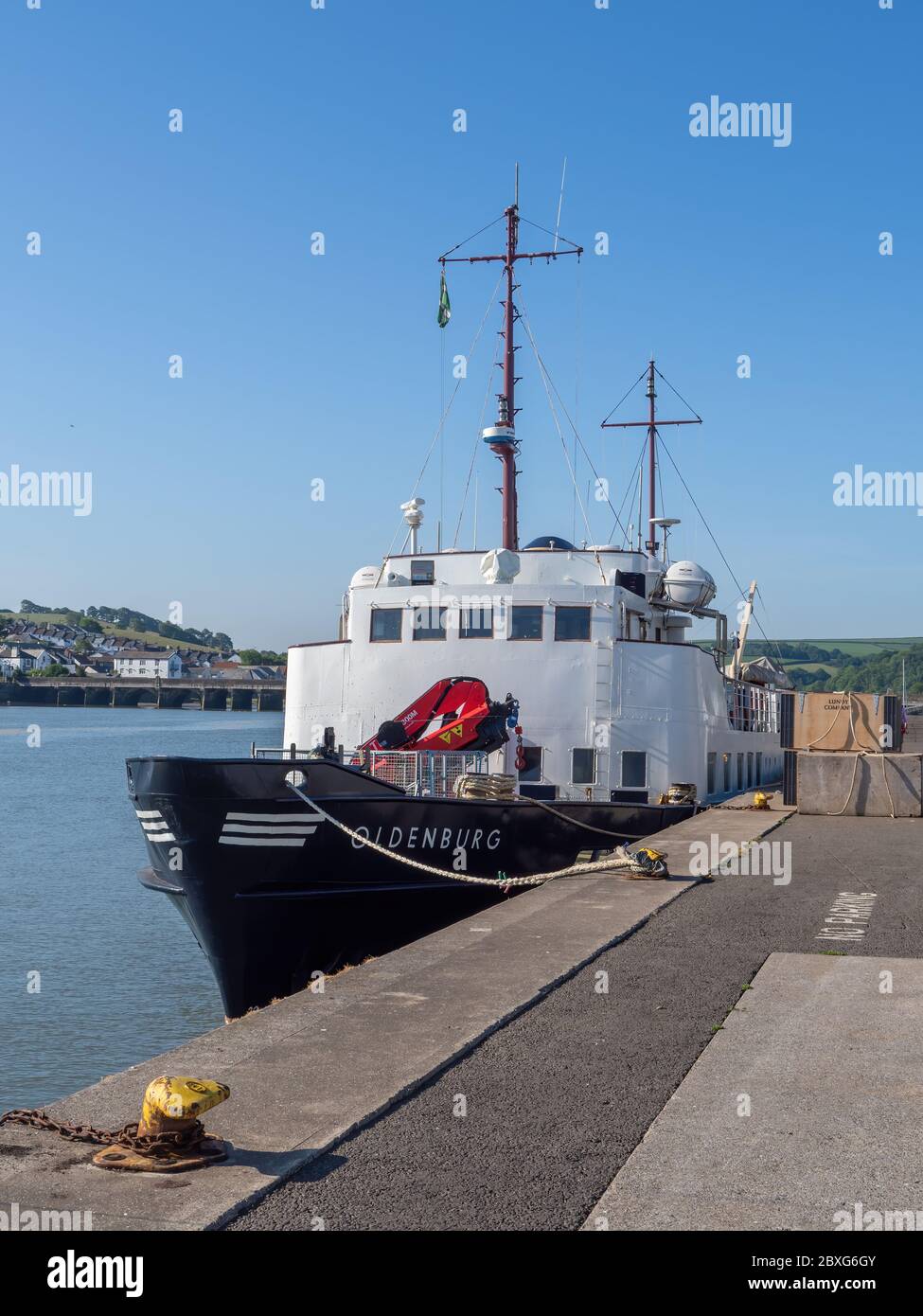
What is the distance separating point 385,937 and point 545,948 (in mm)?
4487

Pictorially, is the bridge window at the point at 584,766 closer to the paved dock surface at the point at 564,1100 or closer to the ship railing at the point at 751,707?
the ship railing at the point at 751,707

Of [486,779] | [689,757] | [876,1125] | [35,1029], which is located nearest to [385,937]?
[486,779]

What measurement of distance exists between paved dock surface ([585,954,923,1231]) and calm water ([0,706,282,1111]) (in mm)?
8974

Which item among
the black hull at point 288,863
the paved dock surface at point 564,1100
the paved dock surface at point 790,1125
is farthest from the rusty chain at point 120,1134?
the black hull at point 288,863

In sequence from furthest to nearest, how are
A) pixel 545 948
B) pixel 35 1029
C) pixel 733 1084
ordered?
1. pixel 35 1029
2. pixel 545 948
3. pixel 733 1084

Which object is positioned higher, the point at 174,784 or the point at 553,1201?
the point at 174,784

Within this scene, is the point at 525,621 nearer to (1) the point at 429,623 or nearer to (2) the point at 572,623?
(2) the point at 572,623

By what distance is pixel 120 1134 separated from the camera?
4875mm

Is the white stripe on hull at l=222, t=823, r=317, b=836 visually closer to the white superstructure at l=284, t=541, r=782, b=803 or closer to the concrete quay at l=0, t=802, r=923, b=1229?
the concrete quay at l=0, t=802, r=923, b=1229

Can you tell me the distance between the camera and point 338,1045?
21.3ft

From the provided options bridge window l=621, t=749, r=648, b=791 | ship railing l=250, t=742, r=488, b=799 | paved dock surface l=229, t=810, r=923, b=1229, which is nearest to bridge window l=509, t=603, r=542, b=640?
bridge window l=621, t=749, r=648, b=791

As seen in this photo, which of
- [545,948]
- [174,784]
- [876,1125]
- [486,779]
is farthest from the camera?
[486,779]

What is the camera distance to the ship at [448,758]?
12.3 m
